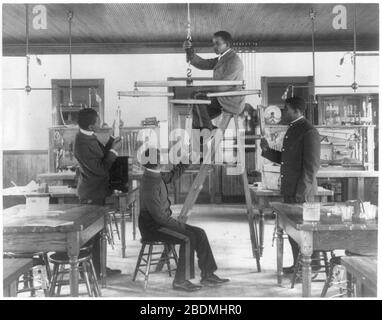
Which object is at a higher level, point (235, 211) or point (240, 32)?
point (240, 32)

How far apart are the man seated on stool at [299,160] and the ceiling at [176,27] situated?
341 centimetres

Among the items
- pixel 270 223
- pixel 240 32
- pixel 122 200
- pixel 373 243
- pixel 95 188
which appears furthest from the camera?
pixel 240 32

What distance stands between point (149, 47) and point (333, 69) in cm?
446

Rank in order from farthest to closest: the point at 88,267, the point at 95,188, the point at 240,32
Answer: the point at 240,32, the point at 95,188, the point at 88,267

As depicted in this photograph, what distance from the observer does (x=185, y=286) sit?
4781 millimetres

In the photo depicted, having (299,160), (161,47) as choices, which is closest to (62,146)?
(161,47)

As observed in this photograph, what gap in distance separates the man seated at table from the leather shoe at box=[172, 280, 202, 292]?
0.88 m

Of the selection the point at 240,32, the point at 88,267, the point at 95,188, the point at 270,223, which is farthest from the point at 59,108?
the point at 88,267

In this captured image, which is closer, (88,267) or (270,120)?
(88,267)

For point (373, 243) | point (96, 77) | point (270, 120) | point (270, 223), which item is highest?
point (96, 77)

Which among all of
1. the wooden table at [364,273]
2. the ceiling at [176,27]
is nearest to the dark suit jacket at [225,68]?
the wooden table at [364,273]

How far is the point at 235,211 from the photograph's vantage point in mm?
10516

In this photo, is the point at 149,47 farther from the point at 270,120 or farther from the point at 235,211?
the point at 235,211

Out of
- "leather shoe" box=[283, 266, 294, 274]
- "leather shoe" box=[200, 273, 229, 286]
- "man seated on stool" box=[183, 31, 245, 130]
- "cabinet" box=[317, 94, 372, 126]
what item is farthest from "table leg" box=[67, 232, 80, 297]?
"cabinet" box=[317, 94, 372, 126]
